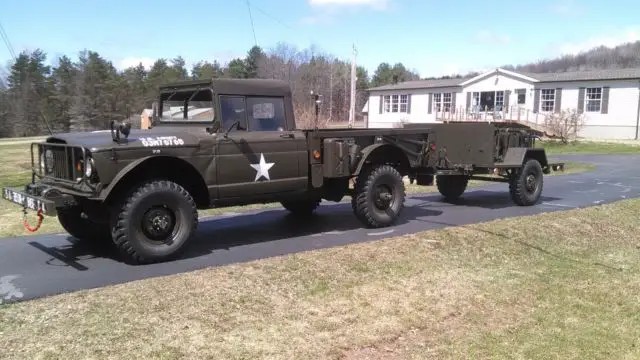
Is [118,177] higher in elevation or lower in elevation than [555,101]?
lower

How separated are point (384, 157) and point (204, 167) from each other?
3182mm

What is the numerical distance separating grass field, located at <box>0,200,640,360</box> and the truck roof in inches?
87.0

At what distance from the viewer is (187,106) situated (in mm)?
7777

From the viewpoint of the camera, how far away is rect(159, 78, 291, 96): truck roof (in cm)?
727

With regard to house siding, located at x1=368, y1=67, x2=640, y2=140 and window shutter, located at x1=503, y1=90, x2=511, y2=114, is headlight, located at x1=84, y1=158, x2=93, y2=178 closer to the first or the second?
house siding, located at x1=368, y1=67, x2=640, y2=140

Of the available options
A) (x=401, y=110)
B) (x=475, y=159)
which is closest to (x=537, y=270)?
(x=475, y=159)

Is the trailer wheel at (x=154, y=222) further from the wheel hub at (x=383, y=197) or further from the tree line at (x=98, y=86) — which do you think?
the tree line at (x=98, y=86)

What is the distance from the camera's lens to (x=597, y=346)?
477cm

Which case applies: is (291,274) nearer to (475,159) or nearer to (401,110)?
(475,159)

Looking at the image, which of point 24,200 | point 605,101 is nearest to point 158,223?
point 24,200

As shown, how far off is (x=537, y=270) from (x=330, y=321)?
122 inches

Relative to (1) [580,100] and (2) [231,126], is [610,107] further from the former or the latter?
(2) [231,126]

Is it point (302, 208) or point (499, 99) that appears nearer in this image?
point (302, 208)

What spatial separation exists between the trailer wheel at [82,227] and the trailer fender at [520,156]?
23.0 ft
